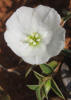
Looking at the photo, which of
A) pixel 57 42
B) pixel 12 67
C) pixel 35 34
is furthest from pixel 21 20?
pixel 12 67

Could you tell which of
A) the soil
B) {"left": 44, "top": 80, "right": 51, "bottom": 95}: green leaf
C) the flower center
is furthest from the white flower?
Result: the soil

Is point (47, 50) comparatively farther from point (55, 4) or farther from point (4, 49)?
point (4, 49)

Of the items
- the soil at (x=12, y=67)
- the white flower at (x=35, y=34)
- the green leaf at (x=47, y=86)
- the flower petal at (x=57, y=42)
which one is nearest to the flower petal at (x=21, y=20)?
the white flower at (x=35, y=34)

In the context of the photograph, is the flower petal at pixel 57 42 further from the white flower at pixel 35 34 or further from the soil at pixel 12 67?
the soil at pixel 12 67

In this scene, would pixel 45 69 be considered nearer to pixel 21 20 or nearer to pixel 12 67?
pixel 21 20

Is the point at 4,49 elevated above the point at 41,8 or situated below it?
below

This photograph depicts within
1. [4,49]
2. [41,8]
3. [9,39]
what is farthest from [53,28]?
[4,49]

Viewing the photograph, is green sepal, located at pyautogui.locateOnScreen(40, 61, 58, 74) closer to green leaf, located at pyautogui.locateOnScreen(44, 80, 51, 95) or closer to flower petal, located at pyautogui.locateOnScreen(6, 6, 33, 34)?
green leaf, located at pyautogui.locateOnScreen(44, 80, 51, 95)
